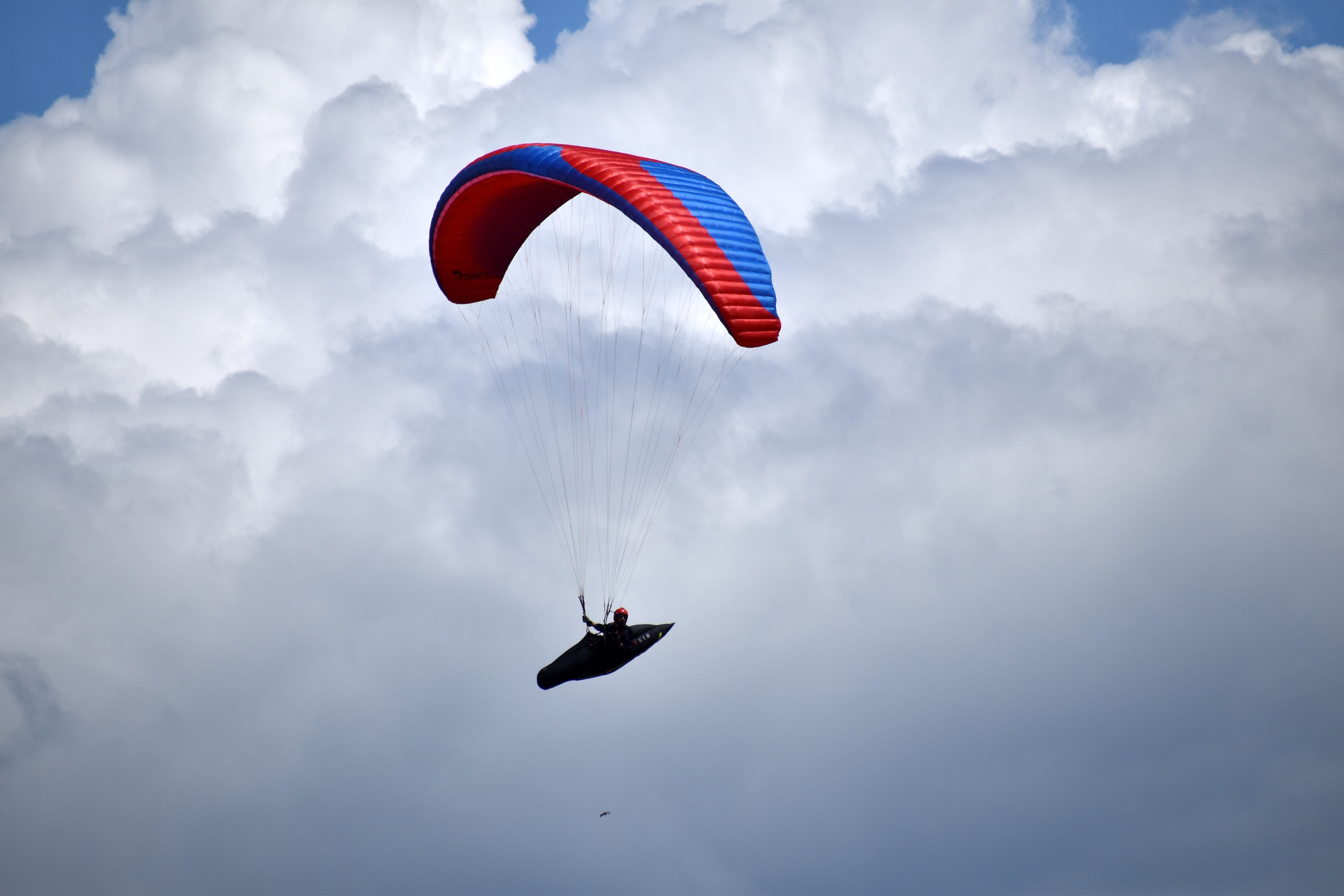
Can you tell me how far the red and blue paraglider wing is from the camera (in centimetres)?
2819

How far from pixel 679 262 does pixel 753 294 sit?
162 cm

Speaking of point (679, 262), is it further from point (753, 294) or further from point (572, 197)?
point (572, 197)

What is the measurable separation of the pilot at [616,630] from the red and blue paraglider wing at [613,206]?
6.36 meters

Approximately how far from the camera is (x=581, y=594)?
101 ft

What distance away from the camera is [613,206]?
29422 mm

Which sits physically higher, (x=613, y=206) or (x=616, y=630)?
(x=613, y=206)

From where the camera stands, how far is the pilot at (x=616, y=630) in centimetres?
3005

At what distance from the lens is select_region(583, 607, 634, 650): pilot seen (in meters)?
30.0

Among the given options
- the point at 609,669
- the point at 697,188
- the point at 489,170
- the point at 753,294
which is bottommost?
the point at 609,669

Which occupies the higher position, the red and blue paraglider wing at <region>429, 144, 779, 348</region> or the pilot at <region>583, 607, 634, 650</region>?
the red and blue paraglider wing at <region>429, 144, 779, 348</region>

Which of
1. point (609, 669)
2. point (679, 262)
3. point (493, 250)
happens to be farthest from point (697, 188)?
point (609, 669)

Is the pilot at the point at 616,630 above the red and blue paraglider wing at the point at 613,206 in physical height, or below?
below

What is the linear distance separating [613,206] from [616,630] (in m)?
8.71

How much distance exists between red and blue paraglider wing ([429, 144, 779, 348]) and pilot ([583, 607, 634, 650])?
636 cm
